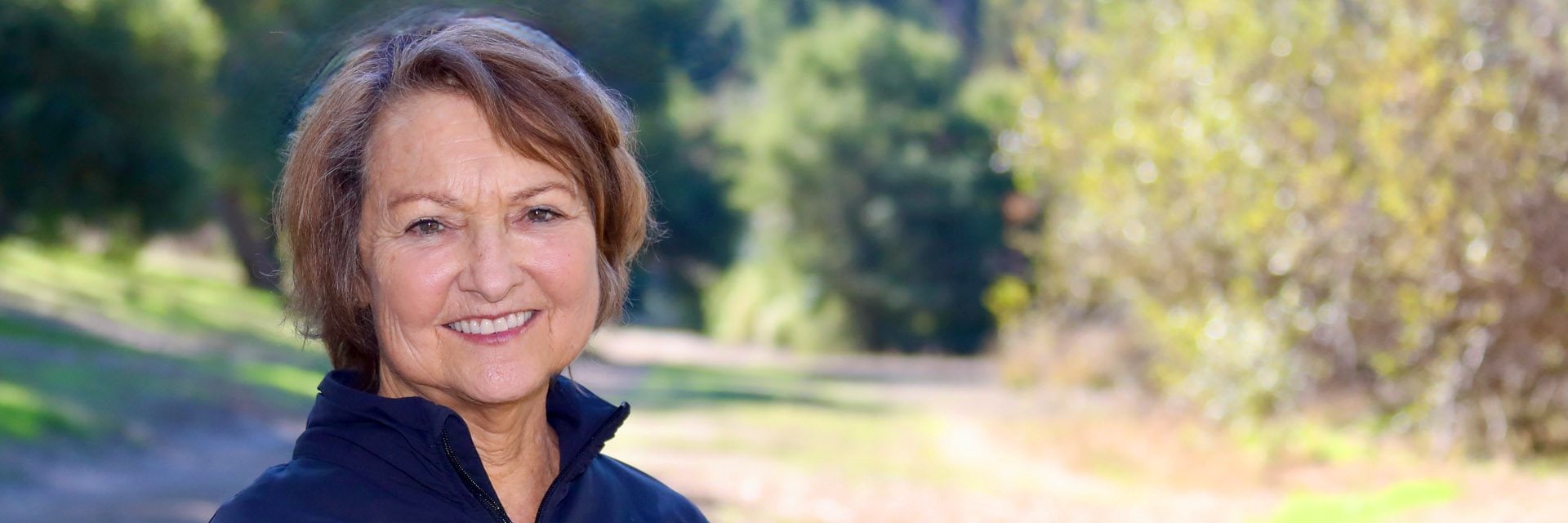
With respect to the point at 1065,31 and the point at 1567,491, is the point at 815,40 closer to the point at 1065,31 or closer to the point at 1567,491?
the point at 1065,31

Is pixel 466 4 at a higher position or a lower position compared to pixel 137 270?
lower

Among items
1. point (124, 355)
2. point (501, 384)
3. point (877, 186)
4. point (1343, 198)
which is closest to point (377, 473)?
point (501, 384)

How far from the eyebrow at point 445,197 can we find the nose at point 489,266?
0.05m

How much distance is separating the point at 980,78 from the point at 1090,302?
21988 mm

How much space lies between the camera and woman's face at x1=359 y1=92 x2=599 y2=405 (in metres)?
2.11

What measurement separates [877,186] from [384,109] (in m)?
35.2

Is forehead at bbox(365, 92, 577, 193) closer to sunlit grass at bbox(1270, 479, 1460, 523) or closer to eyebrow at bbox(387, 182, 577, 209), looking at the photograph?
eyebrow at bbox(387, 182, 577, 209)

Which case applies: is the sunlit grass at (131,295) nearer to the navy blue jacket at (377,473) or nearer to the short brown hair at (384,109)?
the short brown hair at (384,109)

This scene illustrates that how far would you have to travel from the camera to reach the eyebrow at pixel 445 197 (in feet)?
6.93

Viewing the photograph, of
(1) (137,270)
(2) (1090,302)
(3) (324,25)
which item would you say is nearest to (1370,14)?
(2) (1090,302)

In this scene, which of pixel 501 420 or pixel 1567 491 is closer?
pixel 501 420

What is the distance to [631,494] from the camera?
92.1 inches

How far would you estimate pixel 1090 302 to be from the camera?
18.1m

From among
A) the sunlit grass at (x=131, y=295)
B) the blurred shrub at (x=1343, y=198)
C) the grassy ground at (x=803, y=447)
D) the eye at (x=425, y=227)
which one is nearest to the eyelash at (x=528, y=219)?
the eye at (x=425, y=227)
